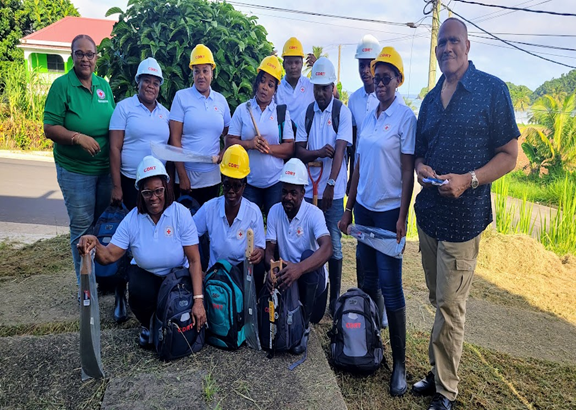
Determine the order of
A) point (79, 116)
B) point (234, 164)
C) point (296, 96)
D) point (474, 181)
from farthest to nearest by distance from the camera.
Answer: point (296, 96), point (79, 116), point (234, 164), point (474, 181)

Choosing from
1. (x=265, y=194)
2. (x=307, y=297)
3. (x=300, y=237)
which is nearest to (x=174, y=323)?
Result: (x=307, y=297)

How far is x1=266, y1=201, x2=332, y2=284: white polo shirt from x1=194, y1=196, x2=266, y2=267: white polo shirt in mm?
119

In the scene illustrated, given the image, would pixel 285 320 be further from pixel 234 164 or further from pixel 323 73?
pixel 323 73

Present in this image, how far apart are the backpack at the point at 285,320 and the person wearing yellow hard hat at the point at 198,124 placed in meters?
1.42

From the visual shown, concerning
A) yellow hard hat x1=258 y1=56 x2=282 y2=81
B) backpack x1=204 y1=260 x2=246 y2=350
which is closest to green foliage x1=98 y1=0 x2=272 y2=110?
yellow hard hat x1=258 y1=56 x2=282 y2=81

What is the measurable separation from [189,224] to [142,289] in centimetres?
61

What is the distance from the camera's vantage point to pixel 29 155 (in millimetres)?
15461

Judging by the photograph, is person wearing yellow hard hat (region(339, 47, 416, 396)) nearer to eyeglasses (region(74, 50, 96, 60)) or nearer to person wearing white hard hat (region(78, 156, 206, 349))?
person wearing white hard hat (region(78, 156, 206, 349))

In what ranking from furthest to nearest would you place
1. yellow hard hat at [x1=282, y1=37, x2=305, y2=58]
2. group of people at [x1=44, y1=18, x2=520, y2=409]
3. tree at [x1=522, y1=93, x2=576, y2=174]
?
tree at [x1=522, y1=93, x2=576, y2=174] → yellow hard hat at [x1=282, y1=37, x2=305, y2=58] → group of people at [x1=44, y1=18, x2=520, y2=409]

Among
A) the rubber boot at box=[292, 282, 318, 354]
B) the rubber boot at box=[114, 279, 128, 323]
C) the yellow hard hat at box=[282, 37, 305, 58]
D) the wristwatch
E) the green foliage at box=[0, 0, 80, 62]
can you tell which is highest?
the green foliage at box=[0, 0, 80, 62]

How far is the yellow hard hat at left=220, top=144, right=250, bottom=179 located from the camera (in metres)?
3.57

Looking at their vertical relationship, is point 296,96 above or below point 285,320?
above

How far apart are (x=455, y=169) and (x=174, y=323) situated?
2.19 metres

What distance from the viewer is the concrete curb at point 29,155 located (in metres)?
14.8
